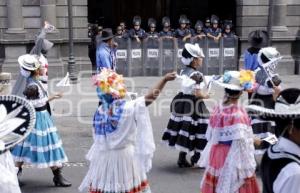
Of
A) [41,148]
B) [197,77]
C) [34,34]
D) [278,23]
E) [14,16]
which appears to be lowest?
[41,148]

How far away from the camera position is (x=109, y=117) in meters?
5.55

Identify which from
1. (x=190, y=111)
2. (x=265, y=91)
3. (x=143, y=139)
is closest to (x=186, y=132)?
(x=190, y=111)

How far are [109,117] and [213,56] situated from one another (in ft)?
40.9

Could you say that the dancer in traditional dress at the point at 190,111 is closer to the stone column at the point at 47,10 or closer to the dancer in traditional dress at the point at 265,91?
the dancer in traditional dress at the point at 265,91

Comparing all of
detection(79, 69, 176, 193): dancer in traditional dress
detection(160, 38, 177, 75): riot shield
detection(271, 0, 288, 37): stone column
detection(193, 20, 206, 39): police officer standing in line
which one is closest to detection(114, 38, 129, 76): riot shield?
detection(160, 38, 177, 75): riot shield

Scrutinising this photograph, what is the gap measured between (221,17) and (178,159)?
14.3 metres

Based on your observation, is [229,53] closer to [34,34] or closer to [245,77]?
[34,34]

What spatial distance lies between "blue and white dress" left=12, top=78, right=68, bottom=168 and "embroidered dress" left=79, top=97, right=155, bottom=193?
5.67 ft

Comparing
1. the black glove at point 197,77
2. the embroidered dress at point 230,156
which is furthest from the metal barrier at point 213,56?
the embroidered dress at point 230,156

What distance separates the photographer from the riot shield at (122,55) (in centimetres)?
1712

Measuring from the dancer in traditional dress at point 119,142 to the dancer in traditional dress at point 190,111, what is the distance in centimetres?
240

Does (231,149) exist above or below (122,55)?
below

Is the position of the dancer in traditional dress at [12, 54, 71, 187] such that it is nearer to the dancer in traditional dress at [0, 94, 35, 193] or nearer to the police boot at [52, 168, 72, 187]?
the police boot at [52, 168, 72, 187]

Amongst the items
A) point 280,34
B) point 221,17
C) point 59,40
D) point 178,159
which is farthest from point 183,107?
point 221,17
